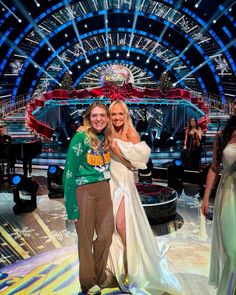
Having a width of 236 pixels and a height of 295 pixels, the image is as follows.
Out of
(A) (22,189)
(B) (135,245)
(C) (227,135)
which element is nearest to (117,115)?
(C) (227,135)

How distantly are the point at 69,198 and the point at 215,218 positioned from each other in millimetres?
1088

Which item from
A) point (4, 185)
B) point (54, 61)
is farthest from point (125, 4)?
point (4, 185)

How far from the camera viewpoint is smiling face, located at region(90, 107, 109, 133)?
2.61m

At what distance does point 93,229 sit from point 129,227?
33 centimetres

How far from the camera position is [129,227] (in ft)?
9.27

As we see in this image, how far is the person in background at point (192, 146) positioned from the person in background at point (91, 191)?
17.9ft

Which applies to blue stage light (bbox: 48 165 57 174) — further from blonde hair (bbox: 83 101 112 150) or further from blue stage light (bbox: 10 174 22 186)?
blonde hair (bbox: 83 101 112 150)

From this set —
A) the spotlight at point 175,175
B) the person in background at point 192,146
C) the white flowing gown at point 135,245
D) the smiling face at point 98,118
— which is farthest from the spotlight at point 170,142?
the smiling face at point 98,118

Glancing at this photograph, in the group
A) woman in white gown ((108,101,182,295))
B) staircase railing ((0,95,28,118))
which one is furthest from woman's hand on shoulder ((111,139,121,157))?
staircase railing ((0,95,28,118))

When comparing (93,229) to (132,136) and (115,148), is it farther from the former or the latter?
(132,136)

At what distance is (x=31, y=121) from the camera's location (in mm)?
12500

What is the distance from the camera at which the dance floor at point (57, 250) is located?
293cm

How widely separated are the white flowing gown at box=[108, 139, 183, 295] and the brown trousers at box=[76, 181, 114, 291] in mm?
161

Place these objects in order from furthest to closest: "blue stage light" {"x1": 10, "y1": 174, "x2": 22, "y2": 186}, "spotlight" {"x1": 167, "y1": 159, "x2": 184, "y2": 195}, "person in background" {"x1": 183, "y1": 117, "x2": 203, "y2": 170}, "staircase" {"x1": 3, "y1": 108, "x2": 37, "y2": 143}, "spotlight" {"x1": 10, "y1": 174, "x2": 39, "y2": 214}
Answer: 1. "staircase" {"x1": 3, "y1": 108, "x2": 37, "y2": 143}
2. "person in background" {"x1": 183, "y1": 117, "x2": 203, "y2": 170}
3. "spotlight" {"x1": 167, "y1": 159, "x2": 184, "y2": 195}
4. "blue stage light" {"x1": 10, "y1": 174, "x2": 22, "y2": 186}
5. "spotlight" {"x1": 10, "y1": 174, "x2": 39, "y2": 214}
